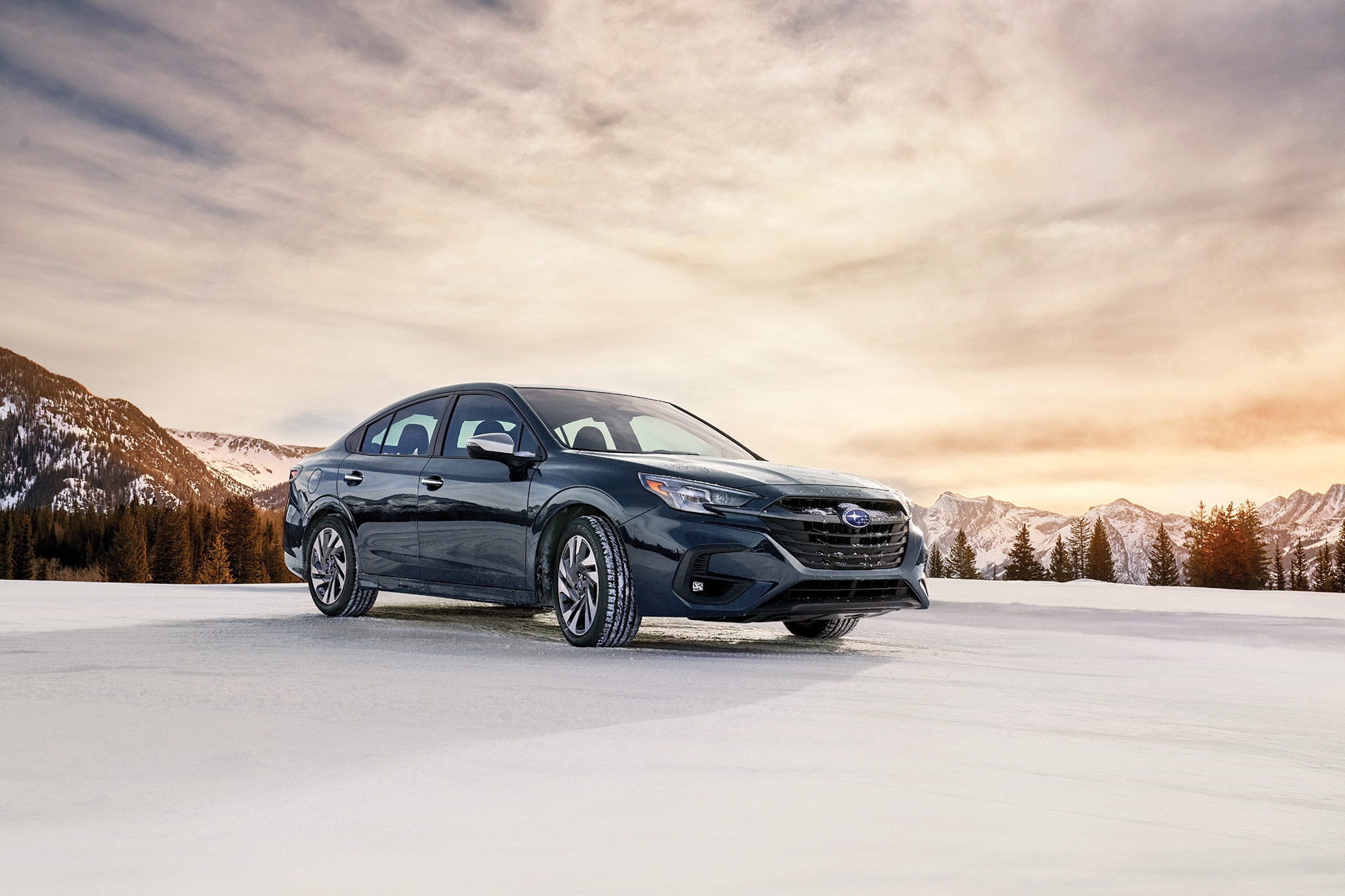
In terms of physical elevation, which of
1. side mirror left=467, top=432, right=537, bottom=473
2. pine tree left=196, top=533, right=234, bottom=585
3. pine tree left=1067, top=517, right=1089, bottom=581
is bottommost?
pine tree left=196, top=533, right=234, bottom=585

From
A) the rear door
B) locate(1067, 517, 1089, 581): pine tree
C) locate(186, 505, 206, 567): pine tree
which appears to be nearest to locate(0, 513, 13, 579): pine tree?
locate(186, 505, 206, 567): pine tree

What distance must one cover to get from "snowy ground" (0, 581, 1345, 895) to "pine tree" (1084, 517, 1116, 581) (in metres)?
125

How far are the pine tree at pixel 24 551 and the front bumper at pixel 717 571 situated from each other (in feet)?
442

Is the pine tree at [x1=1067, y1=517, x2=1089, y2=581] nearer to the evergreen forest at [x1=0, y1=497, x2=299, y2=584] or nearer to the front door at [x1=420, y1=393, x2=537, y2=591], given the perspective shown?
the evergreen forest at [x1=0, y1=497, x2=299, y2=584]

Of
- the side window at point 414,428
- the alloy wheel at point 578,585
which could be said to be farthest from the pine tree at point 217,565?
the alloy wheel at point 578,585

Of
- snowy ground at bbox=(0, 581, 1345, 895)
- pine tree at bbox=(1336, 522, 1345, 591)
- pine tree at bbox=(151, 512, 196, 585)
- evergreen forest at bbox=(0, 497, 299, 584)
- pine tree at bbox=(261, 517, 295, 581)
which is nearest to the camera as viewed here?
snowy ground at bbox=(0, 581, 1345, 895)

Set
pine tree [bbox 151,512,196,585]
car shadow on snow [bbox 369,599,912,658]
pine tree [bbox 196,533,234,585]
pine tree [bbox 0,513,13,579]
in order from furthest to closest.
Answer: pine tree [bbox 151,512,196,585]
pine tree [bbox 196,533,234,585]
pine tree [bbox 0,513,13,579]
car shadow on snow [bbox 369,599,912,658]

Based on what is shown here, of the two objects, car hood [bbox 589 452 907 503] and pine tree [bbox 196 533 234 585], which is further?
pine tree [bbox 196 533 234 585]

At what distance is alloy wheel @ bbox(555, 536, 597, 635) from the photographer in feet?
21.5

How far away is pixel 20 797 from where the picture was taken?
113 inches

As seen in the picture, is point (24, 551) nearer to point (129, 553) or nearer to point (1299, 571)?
point (129, 553)

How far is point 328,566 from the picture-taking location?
Answer: 349 inches

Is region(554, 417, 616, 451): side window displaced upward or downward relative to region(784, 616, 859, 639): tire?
upward

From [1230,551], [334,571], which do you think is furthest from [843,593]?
[1230,551]
